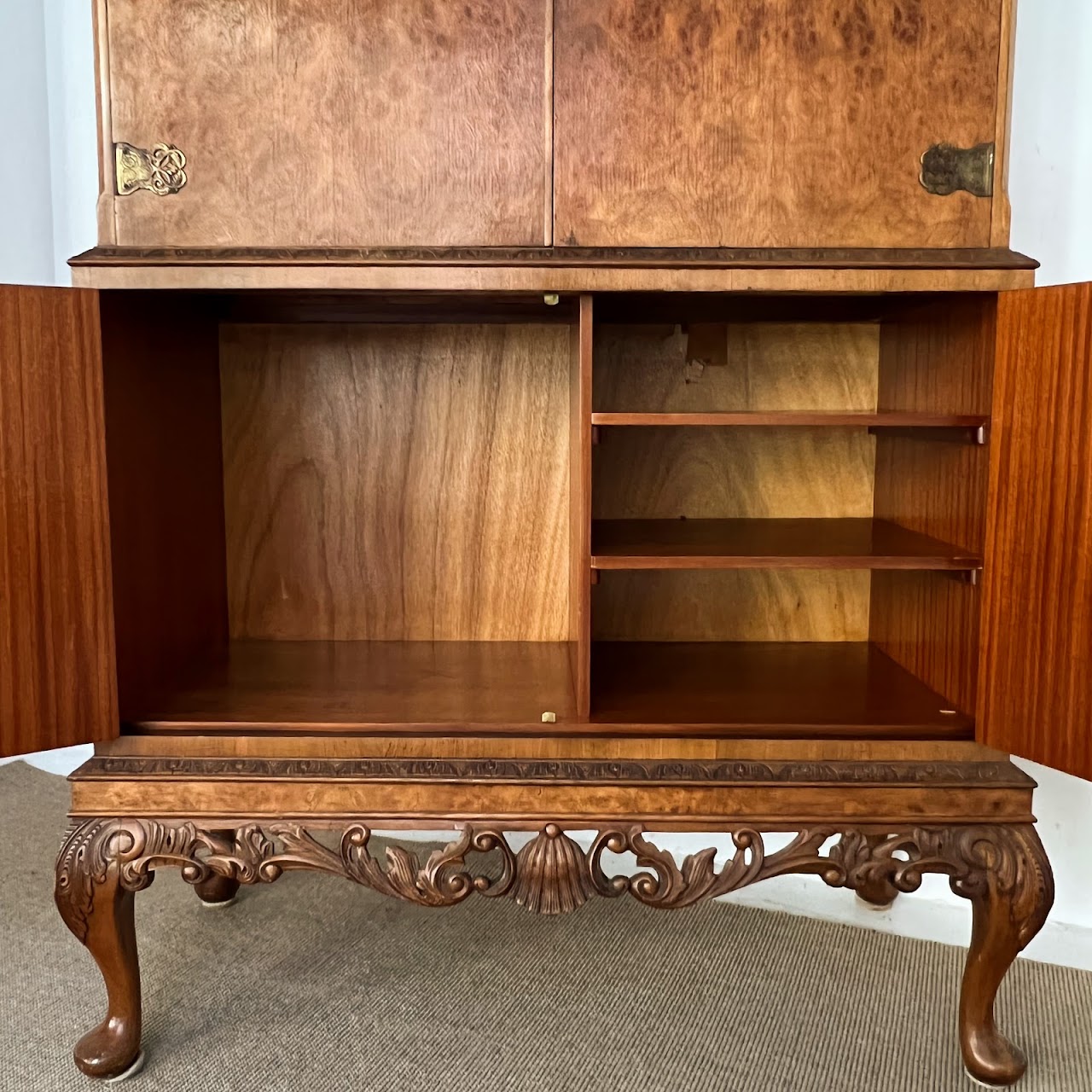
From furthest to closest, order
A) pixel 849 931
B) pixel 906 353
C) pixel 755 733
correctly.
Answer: pixel 849 931
pixel 906 353
pixel 755 733

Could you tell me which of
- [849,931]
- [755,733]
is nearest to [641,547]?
[755,733]

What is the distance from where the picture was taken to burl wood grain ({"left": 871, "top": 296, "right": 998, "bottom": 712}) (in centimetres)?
118

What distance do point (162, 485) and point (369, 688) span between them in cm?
38

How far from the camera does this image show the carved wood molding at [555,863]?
3.85ft

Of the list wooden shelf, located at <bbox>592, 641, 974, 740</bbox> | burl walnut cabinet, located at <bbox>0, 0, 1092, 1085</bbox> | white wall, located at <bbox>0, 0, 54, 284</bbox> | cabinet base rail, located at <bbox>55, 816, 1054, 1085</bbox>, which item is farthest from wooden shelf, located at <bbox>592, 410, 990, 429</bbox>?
white wall, located at <bbox>0, 0, 54, 284</bbox>

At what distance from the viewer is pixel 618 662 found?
58.1 inches

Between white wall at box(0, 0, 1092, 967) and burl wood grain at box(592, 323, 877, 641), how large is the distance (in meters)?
0.35

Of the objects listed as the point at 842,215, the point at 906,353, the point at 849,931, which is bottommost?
the point at 849,931

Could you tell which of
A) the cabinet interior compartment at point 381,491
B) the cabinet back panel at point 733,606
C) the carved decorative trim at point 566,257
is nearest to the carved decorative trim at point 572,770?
the cabinet interior compartment at point 381,491

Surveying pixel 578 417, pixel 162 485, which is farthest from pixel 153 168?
pixel 578 417

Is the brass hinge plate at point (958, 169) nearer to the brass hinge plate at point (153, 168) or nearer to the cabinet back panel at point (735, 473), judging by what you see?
the cabinet back panel at point (735, 473)

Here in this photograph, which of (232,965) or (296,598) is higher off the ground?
(296,598)

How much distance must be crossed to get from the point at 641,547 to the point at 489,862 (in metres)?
0.84

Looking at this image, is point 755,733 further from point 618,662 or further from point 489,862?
point 489,862
